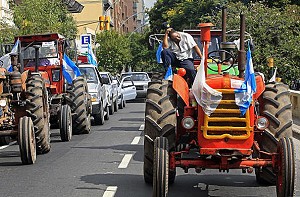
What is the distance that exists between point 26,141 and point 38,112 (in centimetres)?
135

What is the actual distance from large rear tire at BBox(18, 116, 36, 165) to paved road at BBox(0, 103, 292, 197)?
0.15 metres

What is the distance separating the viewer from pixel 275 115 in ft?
27.5

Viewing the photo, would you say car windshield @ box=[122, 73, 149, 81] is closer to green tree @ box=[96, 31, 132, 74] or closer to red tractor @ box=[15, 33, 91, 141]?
red tractor @ box=[15, 33, 91, 141]

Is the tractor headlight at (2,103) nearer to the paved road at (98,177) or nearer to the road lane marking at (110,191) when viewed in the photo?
the paved road at (98,177)

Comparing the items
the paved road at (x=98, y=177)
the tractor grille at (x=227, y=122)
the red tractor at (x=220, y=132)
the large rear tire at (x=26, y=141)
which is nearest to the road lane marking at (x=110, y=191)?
the paved road at (x=98, y=177)

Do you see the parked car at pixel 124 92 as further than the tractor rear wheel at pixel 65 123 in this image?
Yes

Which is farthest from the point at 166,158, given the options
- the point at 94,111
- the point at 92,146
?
the point at 94,111

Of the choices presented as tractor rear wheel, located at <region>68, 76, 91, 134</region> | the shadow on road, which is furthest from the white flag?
tractor rear wheel, located at <region>68, 76, 91, 134</region>

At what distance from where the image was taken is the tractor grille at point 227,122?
764 centimetres

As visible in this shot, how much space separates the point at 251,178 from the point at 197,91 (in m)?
2.77

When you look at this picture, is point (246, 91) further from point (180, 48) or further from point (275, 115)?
point (180, 48)

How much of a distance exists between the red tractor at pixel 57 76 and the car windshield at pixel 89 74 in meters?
3.07

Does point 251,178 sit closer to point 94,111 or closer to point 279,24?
point 94,111

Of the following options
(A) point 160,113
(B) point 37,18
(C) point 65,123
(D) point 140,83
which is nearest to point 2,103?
(C) point 65,123
